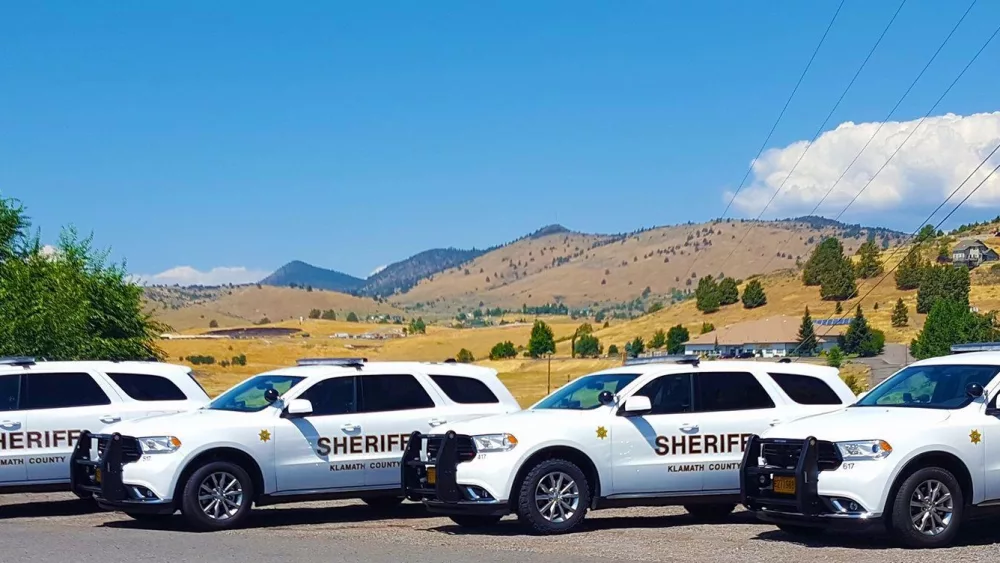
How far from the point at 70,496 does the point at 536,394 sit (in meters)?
43.5

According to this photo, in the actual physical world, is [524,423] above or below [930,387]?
below

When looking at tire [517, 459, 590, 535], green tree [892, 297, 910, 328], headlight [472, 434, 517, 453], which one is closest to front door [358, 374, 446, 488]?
headlight [472, 434, 517, 453]

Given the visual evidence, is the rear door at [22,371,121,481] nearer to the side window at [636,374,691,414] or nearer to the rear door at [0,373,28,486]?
the rear door at [0,373,28,486]

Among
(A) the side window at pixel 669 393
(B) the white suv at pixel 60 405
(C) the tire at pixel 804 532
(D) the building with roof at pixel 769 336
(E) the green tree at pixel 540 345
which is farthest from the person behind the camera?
(E) the green tree at pixel 540 345

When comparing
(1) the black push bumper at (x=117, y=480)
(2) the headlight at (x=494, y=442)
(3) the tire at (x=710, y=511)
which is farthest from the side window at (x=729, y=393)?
(1) the black push bumper at (x=117, y=480)

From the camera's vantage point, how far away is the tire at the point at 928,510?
11.3 meters

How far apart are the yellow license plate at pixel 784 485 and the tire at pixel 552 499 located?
2.04 meters

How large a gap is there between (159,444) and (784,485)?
6.36 meters

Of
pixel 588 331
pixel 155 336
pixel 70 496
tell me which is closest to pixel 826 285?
pixel 588 331

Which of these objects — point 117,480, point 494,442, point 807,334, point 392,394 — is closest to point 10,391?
point 117,480

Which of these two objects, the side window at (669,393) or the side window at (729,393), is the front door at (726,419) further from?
the side window at (669,393)

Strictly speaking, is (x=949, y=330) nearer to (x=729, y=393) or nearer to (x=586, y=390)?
(x=729, y=393)

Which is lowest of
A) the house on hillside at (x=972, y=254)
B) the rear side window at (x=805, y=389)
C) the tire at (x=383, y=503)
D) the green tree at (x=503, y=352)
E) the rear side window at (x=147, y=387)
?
the tire at (x=383, y=503)

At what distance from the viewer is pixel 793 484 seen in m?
11.7
